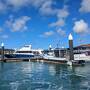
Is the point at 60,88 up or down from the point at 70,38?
down

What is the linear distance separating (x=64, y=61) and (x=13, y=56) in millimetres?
56097

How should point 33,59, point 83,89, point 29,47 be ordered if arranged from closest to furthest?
point 83,89
point 33,59
point 29,47

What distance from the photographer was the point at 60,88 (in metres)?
46.8

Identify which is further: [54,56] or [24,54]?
[24,54]

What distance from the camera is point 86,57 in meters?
149

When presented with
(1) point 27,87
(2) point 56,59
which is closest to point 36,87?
(1) point 27,87

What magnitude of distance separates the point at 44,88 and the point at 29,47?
150930 millimetres

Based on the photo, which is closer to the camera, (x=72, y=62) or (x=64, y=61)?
(x=72, y=62)

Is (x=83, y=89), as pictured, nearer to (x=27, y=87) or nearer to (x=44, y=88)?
(x=44, y=88)

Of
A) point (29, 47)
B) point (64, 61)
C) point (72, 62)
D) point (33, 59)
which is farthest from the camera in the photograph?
point (29, 47)

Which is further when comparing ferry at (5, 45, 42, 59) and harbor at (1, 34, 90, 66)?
ferry at (5, 45, 42, 59)

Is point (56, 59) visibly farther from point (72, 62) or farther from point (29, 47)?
point (29, 47)

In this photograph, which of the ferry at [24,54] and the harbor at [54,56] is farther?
the ferry at [24,54]

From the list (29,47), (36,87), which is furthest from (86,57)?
(36,87)
